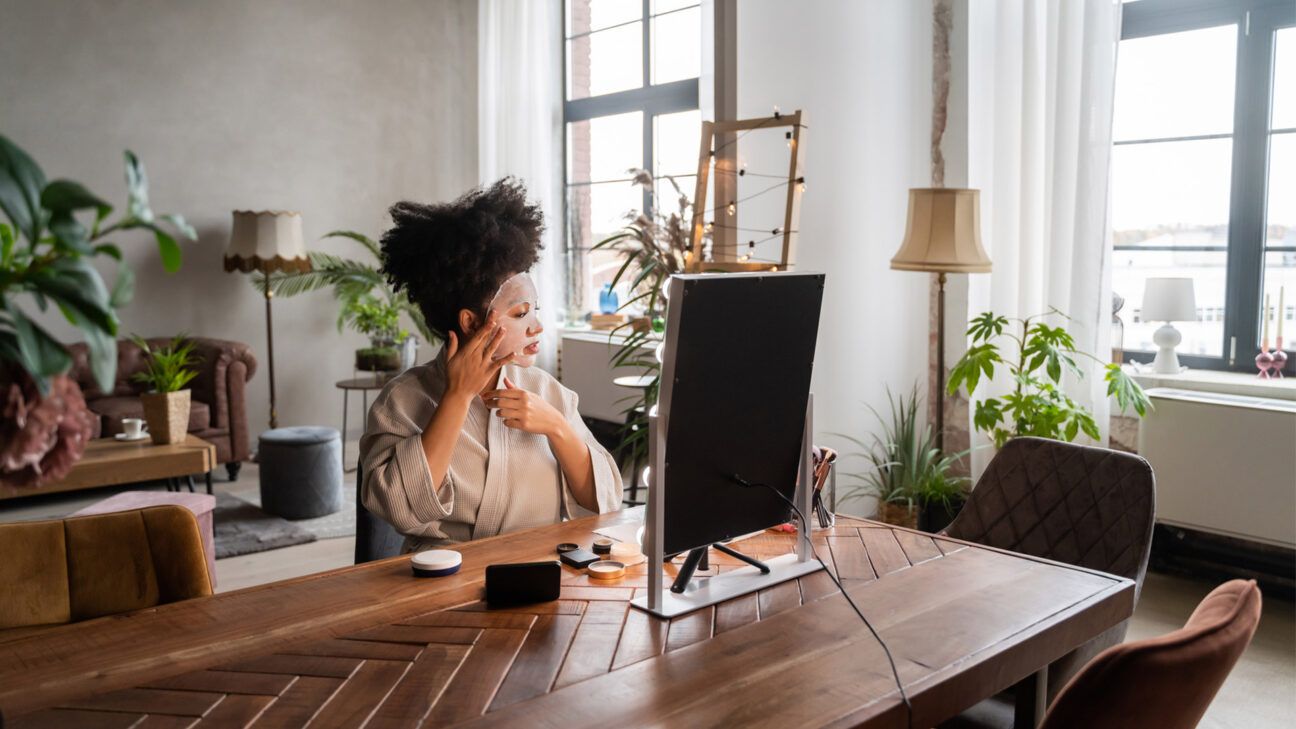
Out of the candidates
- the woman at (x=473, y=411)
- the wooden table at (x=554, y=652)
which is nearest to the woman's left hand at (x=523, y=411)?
the woman at (x=473, y=411)

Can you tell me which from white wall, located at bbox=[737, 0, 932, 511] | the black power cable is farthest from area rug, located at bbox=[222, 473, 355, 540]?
the black power cable

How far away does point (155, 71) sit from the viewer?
19.6 feet

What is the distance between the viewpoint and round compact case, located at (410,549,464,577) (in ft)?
5.64

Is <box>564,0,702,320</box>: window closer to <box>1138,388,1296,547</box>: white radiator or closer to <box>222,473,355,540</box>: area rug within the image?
<box>222,473,355,540</box>: area rug

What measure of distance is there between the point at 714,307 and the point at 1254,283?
308cm

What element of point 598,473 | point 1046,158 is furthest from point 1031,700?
point 1046,158

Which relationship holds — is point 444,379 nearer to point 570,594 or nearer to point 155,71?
point 570,594

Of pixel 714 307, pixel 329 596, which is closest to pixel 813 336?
pixel 714 307

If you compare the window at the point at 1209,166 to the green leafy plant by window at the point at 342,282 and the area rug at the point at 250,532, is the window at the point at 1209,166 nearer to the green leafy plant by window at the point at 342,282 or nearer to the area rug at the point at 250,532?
the area rug at the point at 250,532

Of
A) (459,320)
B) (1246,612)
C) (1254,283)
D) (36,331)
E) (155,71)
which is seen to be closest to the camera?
(36,331)

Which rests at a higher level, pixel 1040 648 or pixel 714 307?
pixel 714 307

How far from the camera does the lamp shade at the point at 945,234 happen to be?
3.59 meters

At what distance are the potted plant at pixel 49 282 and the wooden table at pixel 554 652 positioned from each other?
1.56 ft

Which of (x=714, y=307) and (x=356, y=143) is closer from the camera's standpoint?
(x=714, y=307)
